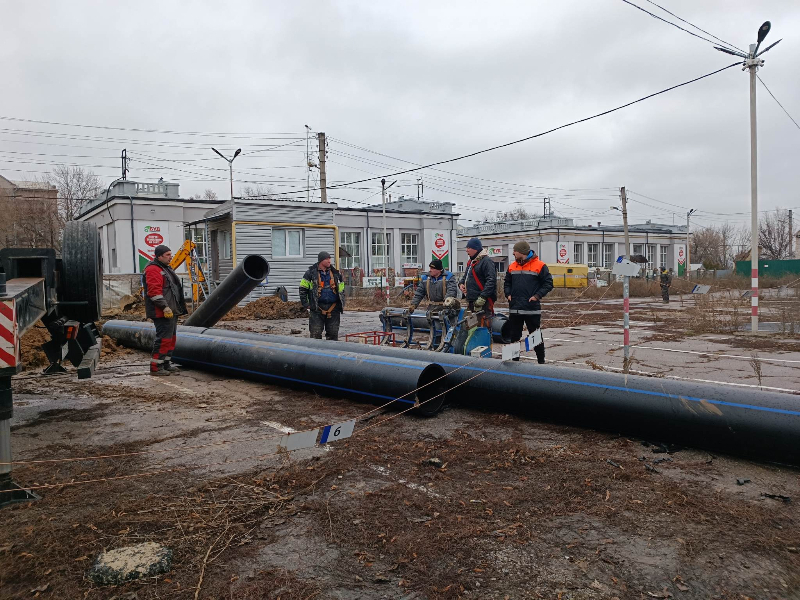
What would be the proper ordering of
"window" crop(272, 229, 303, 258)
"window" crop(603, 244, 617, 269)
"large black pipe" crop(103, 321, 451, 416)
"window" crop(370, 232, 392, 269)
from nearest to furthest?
"large black pipe" crop(103, 321, 451, 416)
"window" crop(272, 229, 303, 258)
"window" crop(370, 232, 392, 269)
"window" crop(603, 244, 617, 269)

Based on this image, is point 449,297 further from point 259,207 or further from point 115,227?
point 115,227

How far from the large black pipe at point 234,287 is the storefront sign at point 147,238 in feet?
72.8

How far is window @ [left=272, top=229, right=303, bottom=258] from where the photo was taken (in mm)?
24922

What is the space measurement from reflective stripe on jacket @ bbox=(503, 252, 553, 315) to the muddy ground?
6.91 ft

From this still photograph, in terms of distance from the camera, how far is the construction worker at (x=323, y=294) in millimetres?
9344

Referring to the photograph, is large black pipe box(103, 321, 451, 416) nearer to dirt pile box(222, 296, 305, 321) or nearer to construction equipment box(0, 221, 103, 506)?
construction equipment box(0, 221, 103, 506)

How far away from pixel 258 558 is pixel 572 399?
10.4 feet

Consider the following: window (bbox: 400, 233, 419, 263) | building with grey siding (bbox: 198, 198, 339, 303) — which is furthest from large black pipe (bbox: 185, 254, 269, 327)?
window (bbox: 400, 233, 419, 263)

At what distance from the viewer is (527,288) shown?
7711mm

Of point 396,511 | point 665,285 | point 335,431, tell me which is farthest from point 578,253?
point 396,511

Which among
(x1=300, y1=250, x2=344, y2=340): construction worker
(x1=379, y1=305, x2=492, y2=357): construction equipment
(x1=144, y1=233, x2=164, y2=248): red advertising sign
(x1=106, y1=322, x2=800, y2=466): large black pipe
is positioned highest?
(x1=144, y1=233, x2=164, y2=248): red advertising sign

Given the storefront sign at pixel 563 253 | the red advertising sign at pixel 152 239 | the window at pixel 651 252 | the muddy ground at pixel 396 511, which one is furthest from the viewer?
the window at pixel 651 252

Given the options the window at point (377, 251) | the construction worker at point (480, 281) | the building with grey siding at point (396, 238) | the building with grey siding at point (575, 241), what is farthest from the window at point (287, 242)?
the building with grey siding at point (575, 241)

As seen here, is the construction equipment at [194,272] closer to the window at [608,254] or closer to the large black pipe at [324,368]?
the large black pipe at [324,368]
